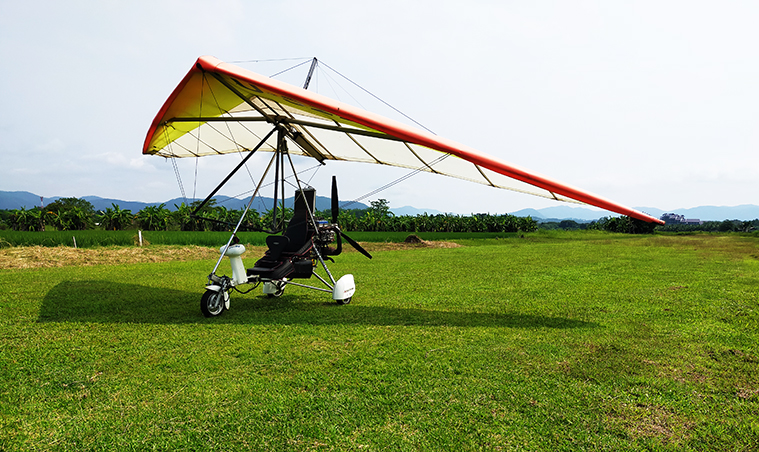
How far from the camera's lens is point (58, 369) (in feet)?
11.4

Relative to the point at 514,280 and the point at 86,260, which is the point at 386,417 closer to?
the point at 514,280

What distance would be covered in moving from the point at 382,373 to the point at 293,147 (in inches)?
254

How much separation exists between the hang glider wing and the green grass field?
194 centimetres

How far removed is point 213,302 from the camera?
541 cm

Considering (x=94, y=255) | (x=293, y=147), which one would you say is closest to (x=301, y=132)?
(x=293, y=147)

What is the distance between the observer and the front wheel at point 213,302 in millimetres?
5301

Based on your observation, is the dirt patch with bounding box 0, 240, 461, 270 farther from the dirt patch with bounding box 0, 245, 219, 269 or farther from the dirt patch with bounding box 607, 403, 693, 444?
the dirt patch with bounding box 607, 403, 693, 444

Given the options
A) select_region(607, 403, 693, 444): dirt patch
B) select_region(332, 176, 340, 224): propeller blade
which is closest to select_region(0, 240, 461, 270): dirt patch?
select_region(332, 176, 340, 224): propeller blade

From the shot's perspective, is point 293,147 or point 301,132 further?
point 293,147

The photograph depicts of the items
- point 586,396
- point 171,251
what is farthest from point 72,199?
point 586,396

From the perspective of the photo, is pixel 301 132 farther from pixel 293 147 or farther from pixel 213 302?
pixel 213 302

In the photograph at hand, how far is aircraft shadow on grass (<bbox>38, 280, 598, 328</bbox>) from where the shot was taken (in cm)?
510

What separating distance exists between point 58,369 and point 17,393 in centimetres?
42

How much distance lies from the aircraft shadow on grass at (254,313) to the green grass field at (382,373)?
4 cm
